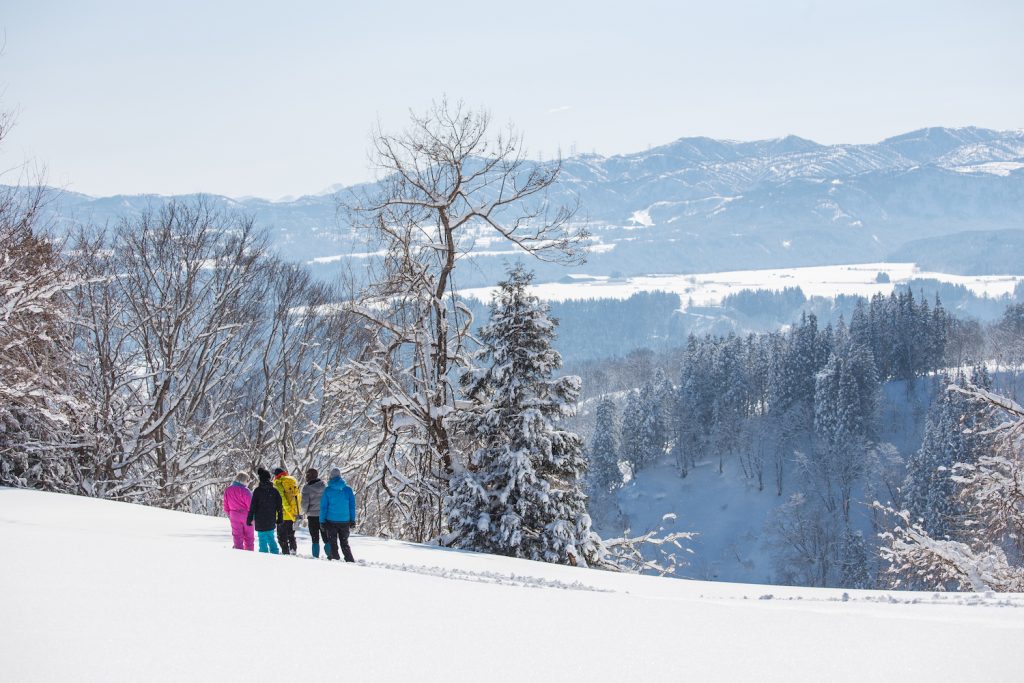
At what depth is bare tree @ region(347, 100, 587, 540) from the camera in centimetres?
1670

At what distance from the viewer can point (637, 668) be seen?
16.6 feet

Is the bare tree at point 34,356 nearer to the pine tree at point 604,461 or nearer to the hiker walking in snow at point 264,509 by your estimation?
the hiker walking in snow at point 264,509

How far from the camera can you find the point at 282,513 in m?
12.0

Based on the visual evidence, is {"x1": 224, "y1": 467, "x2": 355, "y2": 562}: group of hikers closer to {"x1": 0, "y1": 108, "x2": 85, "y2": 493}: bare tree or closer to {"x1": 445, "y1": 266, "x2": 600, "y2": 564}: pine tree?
{"x1": 445, "y1": 266, "x2": 600, "y2": 564}: pine tree

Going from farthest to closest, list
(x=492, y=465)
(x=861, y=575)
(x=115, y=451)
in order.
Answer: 1. (x=861, y=575)
2. (x=115, y=451)
3. (x=492, y=465)

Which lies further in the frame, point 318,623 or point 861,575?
point 861,575

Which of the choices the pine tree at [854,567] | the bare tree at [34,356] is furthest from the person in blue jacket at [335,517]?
the pine tree at [854,567]

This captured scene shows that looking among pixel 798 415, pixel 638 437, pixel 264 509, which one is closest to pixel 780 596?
pixel 264 509

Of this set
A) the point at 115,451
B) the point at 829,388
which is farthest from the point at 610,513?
the point at 115,451

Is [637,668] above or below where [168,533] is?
above

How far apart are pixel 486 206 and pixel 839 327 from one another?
11981 centimetres

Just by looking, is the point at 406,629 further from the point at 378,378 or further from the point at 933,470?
the point at 933,470

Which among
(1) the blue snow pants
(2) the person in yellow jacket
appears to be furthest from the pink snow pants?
(2) the person in yellow jacket

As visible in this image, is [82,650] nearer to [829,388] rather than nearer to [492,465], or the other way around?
[492,465]
